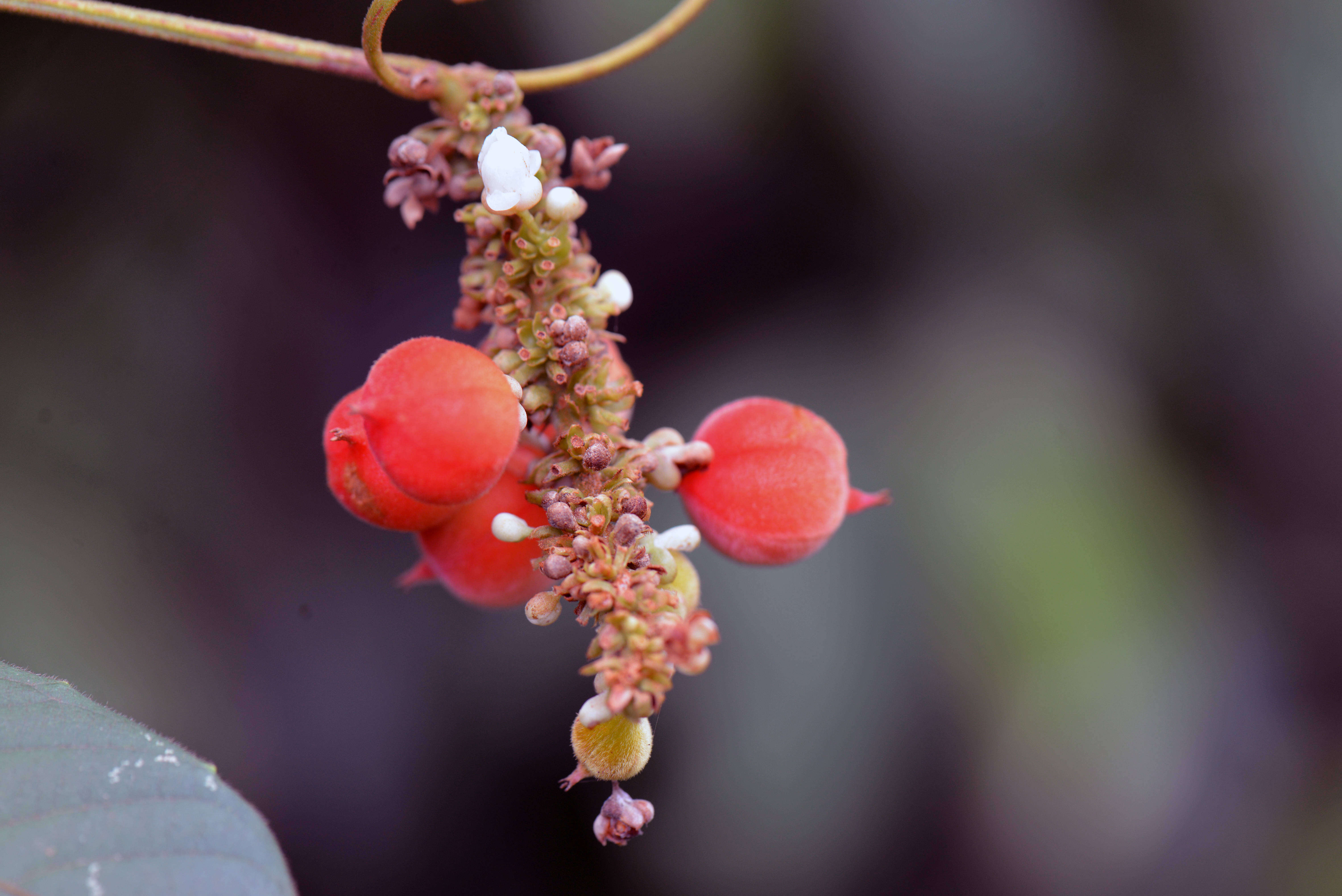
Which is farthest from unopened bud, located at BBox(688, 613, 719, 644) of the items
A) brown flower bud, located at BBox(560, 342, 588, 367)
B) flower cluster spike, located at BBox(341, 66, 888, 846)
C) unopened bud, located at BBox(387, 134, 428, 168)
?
unopened bud, located at BBox(387, 134, 428, 168)

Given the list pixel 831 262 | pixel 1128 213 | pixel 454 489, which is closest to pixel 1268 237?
pixel 1128 213

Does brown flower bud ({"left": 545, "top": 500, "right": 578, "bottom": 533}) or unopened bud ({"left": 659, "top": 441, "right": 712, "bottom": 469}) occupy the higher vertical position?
unopened bud ({"left": 659, "top": 441, "right": 712, "bottom": 469})

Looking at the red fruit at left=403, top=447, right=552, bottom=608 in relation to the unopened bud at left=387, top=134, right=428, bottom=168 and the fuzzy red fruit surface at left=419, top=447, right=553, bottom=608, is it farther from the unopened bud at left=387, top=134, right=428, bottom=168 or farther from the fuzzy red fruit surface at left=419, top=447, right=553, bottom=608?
the unopened bud at left=387, top=134, right=428, bottom=168

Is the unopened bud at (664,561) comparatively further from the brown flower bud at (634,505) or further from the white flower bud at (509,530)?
the white flower bud at (509,530)

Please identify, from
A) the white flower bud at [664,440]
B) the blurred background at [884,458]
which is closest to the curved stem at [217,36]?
the white flower bud at [664,440]

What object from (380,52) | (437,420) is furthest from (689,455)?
(380,52)

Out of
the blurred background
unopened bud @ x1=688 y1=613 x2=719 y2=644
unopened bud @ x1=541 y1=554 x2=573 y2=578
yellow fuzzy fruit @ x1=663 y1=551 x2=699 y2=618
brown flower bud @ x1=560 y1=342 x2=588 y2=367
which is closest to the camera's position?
unopened bud @ x1=688 y1=613 x2=719 y2=644
